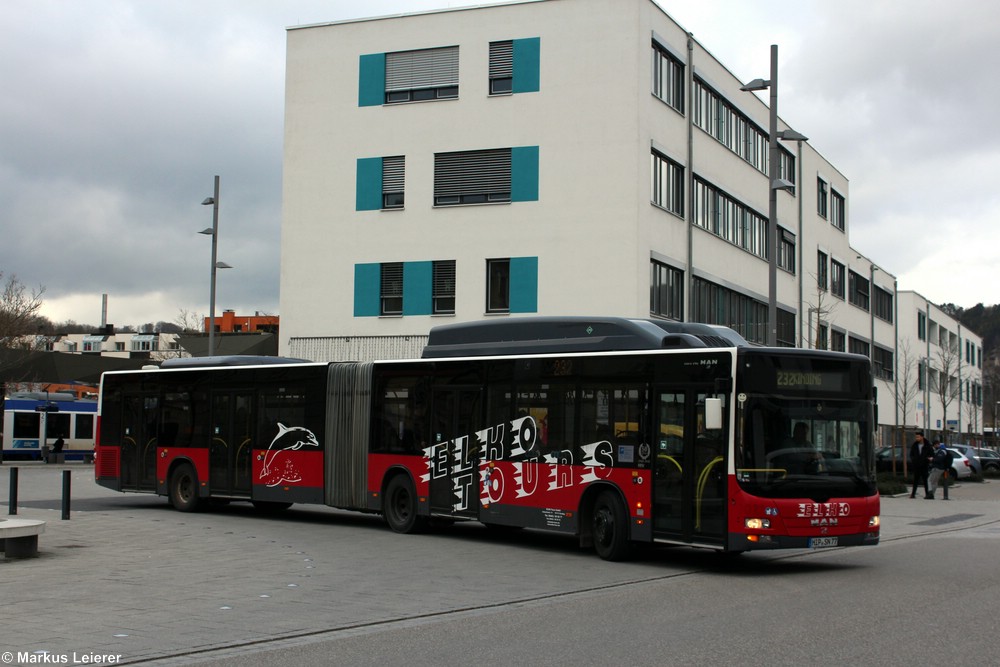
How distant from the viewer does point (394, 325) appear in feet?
125

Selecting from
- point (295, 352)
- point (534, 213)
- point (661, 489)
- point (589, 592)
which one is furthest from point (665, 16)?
point (589, 592)

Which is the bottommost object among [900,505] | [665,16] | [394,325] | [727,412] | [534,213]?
[900,505]

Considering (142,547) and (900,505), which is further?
(900,505)

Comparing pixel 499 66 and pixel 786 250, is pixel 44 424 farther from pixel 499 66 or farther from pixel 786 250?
pixel 786 250

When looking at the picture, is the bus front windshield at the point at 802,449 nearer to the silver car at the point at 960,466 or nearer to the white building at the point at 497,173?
the white building at the point at 497,173

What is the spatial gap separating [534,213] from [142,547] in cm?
2178

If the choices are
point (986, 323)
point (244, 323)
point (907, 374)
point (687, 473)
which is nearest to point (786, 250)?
point (907, 374)

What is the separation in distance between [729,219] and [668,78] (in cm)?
713

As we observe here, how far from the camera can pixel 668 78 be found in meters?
38.0

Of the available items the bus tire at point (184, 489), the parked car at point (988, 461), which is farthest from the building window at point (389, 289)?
the parked car at point (988, 461)

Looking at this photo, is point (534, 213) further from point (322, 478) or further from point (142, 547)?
point (142, 547)

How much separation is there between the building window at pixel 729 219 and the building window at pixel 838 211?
44.9ft

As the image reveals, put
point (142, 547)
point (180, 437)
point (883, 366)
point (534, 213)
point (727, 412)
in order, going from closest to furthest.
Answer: point (727, 412) < point (142, 547) < point (180, 437) < point (534, 213) < point (883, 366)

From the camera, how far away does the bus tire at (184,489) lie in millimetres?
23719
